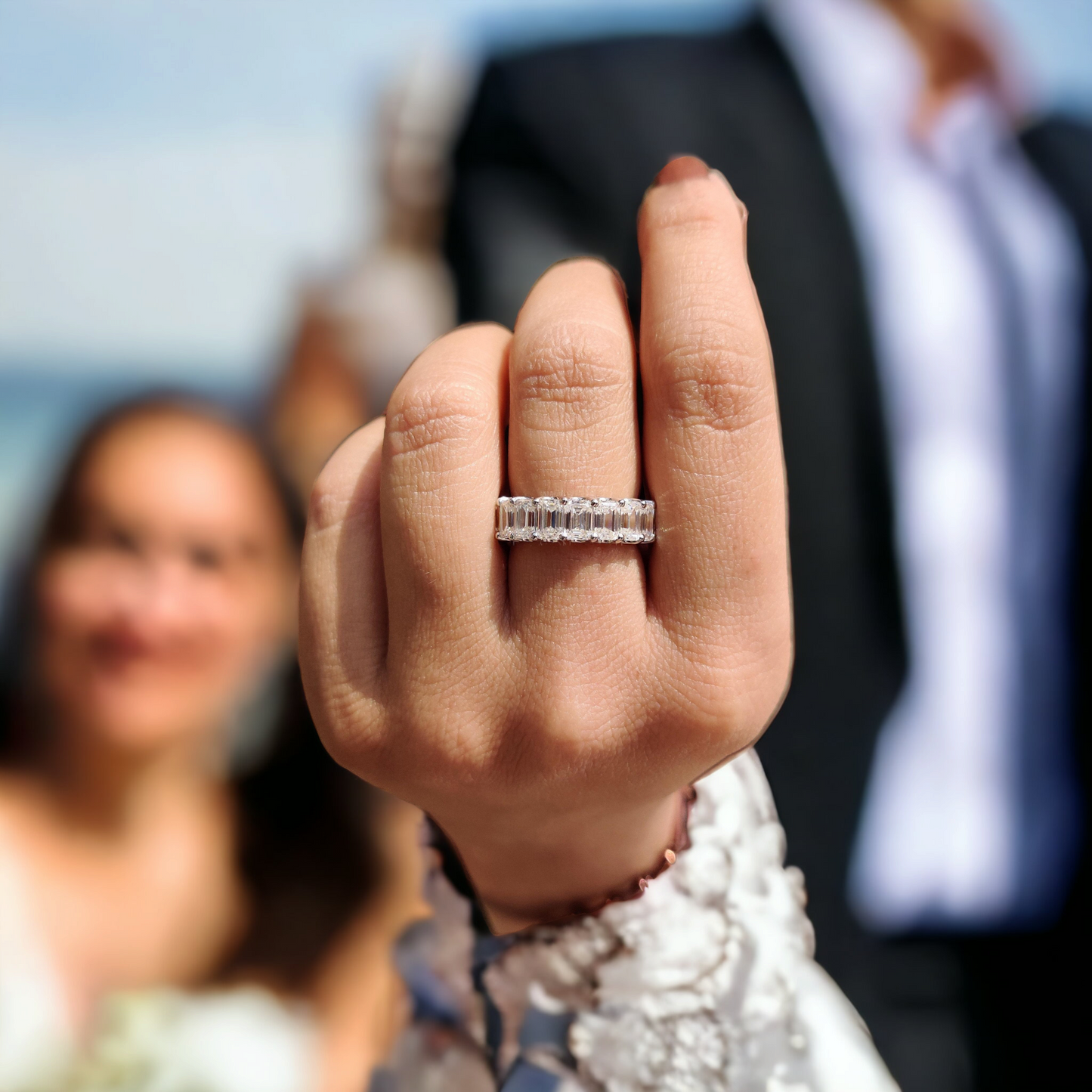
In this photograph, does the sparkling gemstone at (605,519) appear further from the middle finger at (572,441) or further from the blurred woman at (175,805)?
the blurred woman at (175,805)

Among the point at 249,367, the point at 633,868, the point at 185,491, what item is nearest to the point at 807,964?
the point at 633,868

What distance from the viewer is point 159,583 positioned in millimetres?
1115

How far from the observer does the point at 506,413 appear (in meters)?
0.29

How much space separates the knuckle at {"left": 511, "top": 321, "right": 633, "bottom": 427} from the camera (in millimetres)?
268

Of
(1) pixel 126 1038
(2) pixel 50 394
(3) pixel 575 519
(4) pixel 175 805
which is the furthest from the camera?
(2) pixel 50 394

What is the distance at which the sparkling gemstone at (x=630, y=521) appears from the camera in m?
0.27

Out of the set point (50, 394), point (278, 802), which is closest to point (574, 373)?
point (278, 802)

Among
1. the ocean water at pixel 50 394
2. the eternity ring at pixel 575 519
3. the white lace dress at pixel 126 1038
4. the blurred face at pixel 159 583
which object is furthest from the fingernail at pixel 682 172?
the ocean water at pixel 50 394

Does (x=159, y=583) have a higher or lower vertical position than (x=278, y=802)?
higher

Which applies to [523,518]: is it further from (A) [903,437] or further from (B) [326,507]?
(A) [903,437]

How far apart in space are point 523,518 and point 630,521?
31 mm

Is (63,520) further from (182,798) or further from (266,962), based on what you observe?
(266,962)

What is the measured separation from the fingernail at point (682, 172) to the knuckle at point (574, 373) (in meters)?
0.06

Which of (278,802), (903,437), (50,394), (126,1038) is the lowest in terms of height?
(126,1038)
